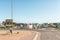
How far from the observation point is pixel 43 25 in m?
126

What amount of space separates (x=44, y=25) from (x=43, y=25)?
1844 millimetres

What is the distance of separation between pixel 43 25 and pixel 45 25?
1676 mm

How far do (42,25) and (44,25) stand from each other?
5.26 feet

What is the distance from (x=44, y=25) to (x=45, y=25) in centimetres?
115

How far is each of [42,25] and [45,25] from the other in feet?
7.29

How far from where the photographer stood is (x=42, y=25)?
126875mm

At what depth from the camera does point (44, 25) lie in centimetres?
12738

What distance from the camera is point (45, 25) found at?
415 ft
